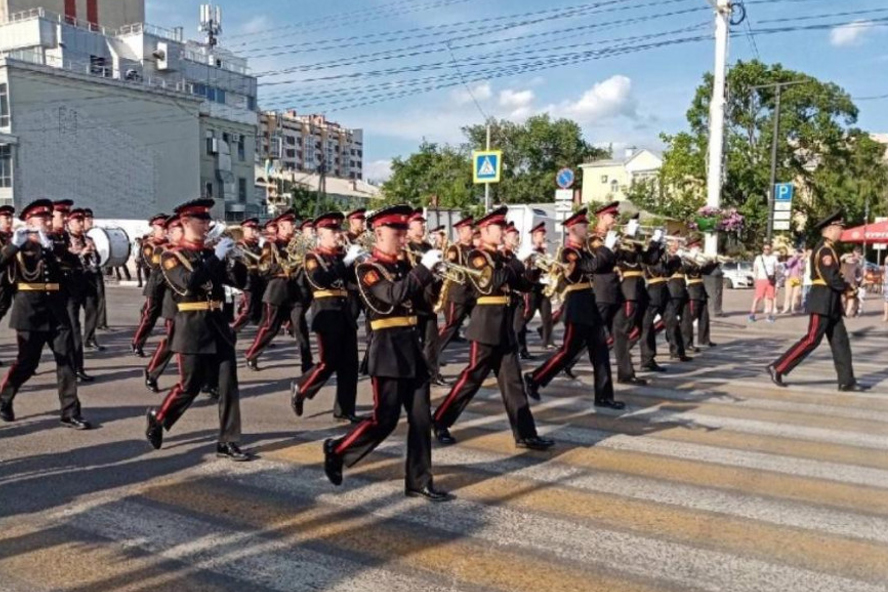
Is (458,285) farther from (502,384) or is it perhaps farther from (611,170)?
(611,170)

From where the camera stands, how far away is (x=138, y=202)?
173 feet

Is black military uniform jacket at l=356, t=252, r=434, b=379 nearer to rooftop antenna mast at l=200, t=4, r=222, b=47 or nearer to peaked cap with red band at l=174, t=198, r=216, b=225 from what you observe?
peaked cap with red band at l=174, t=198, r=216, b=225

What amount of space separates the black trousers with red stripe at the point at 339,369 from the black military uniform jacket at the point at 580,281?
2.17 meters

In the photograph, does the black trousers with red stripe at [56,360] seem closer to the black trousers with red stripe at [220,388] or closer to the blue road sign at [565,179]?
the black trousers with red stripe at [220,388]

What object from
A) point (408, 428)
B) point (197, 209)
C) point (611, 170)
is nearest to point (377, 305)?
point (408, 428)

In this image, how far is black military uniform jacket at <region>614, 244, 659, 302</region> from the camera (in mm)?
10742

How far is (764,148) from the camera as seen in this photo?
48.3 metres

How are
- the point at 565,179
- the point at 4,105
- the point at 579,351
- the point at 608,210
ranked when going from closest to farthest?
the point at 579,351 → the point at 608,210 → the point at 565,179 → the point at 4,105

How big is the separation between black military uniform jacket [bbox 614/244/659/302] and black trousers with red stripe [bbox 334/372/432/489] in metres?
5.41

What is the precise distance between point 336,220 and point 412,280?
3040 millimetres

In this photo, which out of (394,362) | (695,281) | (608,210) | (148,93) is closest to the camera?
(394,362)

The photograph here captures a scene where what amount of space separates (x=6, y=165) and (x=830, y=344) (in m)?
45.2

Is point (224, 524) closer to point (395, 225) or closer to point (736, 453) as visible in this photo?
point (395, 225)

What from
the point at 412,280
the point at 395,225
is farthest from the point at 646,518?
the point at 395,225
